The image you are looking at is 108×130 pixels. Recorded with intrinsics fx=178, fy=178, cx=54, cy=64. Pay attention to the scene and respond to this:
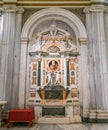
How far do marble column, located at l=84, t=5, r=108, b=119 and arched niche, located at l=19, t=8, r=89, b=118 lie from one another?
22 cm

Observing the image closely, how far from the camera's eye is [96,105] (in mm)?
6430

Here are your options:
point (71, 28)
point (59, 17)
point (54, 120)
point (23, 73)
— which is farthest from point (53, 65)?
point (54, 120)

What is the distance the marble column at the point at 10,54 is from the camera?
21.3 feet

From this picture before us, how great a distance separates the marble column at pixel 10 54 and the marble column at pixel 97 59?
2804 millimetres

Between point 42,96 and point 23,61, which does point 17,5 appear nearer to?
point 23,61

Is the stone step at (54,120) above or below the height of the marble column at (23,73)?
below

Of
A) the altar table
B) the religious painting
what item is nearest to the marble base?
the altar table

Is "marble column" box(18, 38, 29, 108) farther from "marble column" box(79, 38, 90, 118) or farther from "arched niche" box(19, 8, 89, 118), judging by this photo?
"marble column" box(79, 38, 90, 118)

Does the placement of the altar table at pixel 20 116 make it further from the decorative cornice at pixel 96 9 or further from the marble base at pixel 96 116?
the decorative cornice at pixel 96 9

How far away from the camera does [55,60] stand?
7414 millimetres

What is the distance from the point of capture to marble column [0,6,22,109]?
21.3ft

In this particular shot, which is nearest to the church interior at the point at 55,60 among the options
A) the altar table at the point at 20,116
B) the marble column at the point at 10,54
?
the marble column at the point at 10,54

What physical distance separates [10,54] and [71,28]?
2781 mm

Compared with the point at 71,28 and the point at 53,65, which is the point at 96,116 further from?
the point at 71,28
